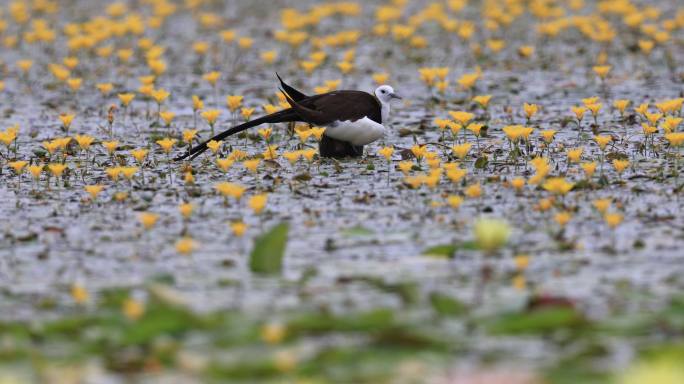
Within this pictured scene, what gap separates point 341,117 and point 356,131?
15cm

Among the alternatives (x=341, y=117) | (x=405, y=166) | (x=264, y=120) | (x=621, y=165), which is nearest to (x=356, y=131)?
(x=341, y=117)

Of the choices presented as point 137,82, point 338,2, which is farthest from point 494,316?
point 338,2

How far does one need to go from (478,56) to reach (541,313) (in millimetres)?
10204

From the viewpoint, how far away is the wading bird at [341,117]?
32.0ft

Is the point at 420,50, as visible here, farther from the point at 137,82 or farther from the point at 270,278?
the point at 270,278

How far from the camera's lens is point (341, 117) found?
32.0 ft

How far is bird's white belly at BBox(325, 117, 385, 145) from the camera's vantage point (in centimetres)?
973

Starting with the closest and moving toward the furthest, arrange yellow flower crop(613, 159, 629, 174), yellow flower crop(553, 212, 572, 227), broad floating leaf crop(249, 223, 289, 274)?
broad floating leaf crop(249, 223, 289, 274) < yellow flower crop(553, 212, 572, 227) < yellow flower crop(613, 159, 629, 174)

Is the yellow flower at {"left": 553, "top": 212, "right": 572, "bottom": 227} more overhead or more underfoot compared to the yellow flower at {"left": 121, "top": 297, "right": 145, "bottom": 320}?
more overhead

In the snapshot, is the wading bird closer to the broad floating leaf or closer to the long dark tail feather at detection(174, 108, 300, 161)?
the long dark tail feather at detection(174, 108, 300, 161)

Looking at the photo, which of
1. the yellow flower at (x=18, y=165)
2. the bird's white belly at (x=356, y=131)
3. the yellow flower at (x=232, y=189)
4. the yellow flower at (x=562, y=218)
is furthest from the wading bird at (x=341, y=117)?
the yellow flower at (x=562, y=218)

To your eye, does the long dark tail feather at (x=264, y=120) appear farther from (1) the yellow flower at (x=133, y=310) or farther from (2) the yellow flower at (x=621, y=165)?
(1) the yellow flower at (x=133, y=310)

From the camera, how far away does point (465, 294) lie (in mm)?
6332

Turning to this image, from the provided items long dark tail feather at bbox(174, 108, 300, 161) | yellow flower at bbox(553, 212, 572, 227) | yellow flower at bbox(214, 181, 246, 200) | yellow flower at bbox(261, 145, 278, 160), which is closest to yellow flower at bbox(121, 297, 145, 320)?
yellow flower at bbox(214, 181, 246, 200)
